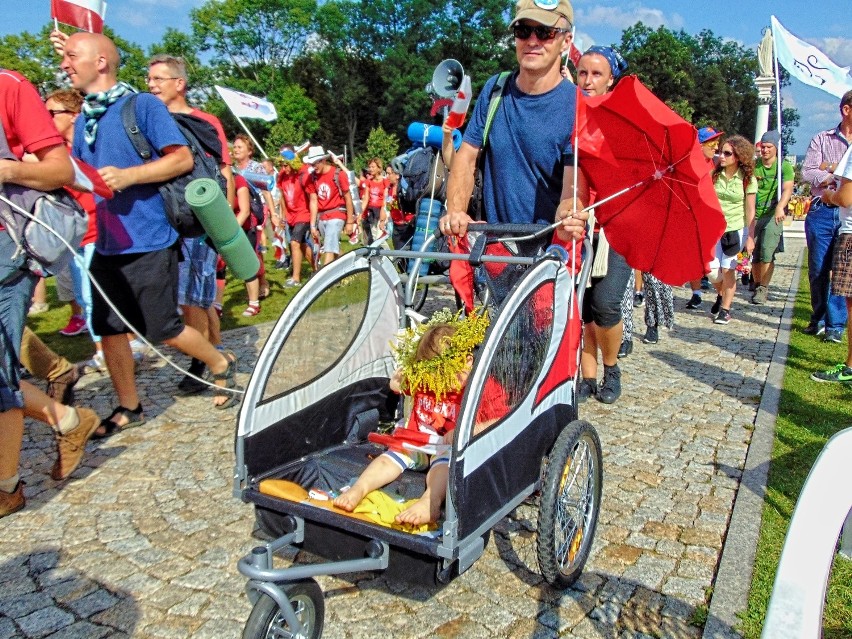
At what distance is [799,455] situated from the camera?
15.0 ft

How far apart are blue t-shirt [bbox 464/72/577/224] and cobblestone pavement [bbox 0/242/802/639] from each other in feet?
5.31

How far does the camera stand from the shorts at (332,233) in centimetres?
1029

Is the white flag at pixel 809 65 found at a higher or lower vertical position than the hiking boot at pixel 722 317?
higher

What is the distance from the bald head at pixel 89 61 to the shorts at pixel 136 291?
3.33ft

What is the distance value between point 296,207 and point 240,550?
27.4 feet

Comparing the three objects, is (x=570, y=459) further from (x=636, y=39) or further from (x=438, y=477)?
(x=636, y=39)

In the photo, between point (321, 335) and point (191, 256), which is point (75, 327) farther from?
point (321, 335)

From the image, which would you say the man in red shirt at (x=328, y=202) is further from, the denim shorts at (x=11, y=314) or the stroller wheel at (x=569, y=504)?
the stroller wheel at (x=569, y=504)

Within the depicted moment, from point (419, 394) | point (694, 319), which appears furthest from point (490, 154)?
point (694, 319)

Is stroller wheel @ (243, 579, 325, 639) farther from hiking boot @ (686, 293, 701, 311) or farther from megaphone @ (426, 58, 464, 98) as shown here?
hiking boot @ (686, 293, 701, 311)

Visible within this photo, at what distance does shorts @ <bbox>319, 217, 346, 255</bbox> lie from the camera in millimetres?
10292

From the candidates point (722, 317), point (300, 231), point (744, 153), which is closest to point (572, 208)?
point (744, 153)

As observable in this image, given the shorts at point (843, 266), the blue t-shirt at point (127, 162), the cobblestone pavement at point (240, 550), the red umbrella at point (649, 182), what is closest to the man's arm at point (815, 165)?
the shorts at point (843, 266)

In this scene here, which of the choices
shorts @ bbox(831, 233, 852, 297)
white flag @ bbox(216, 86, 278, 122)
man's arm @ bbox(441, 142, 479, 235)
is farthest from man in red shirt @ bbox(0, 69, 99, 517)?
white flag @ bbox(216, 86, 278, 122)
